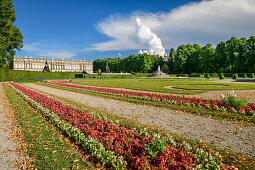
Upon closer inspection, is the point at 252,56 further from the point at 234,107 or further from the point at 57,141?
the point at 57,141

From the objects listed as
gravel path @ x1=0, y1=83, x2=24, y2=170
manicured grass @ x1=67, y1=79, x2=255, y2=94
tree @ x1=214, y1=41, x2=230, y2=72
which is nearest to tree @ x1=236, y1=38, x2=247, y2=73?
tree @ x1=214, y1=41, x2=230, y2=72

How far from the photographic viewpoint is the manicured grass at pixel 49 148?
3.43 metres

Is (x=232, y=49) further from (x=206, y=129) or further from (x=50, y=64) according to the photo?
(x=50, y=64)

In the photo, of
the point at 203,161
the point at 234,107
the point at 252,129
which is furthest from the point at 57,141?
the point at 234,107

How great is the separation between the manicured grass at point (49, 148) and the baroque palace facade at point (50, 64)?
11543 cm

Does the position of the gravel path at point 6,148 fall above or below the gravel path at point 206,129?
below

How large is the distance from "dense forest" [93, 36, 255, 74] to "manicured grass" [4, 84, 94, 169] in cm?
5268

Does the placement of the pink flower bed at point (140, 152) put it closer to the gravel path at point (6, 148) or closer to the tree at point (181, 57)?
the gravel path at point (6, 148)

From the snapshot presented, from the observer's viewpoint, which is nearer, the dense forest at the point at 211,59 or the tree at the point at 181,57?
the dense forest at the point at 211,59

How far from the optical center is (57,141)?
453cm

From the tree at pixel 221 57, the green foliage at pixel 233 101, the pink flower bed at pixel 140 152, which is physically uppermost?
the tree at pixel 221 57

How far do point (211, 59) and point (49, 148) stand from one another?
59423 millimetres

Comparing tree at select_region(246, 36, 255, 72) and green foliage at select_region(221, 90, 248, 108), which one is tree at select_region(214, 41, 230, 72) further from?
green foliage at select_region(221, 90, 248, 108)

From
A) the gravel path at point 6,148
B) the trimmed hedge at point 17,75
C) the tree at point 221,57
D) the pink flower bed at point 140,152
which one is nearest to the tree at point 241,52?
the tree at point 221,57
